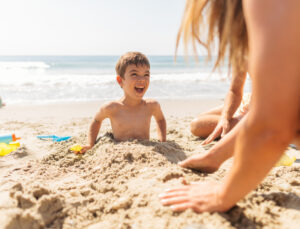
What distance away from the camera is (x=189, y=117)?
17.0 feet

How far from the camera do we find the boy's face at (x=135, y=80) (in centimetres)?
300

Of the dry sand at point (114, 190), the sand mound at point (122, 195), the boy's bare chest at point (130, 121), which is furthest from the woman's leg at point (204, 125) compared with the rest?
the sand mound at point (122, 195)

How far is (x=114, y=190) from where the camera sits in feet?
6.12

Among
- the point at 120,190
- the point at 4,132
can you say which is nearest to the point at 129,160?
the point at 120,190

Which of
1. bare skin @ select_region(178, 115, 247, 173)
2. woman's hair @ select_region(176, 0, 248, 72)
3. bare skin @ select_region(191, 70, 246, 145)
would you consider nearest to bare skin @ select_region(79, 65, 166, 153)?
bare skin @ select_region(191, 70, 246, 145)

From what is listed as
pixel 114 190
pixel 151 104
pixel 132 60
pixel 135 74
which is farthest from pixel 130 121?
pixel 114 190

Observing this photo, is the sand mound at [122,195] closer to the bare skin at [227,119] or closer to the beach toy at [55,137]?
the bare skin at [227,119]

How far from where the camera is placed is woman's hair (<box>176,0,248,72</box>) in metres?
1.17

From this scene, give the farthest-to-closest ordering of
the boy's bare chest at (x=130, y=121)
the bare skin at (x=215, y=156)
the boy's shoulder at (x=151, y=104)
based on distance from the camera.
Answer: the boy's shoulder at (x=151, y=104), the boy's bare chest at (x=130, y=121), the bare skin at (x=215, y=156)

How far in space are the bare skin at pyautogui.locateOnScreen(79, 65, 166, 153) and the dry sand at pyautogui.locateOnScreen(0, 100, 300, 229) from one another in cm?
17

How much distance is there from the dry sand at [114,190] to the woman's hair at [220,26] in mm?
754

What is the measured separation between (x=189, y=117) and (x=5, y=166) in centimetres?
334

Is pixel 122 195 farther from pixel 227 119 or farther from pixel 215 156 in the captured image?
pixel 227 119

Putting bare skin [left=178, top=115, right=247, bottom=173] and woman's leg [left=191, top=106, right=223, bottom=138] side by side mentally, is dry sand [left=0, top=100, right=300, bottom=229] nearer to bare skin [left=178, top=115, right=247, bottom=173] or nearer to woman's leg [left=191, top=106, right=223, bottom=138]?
Result: bare skin [left=178, top=115, right=247, bottom=173]
